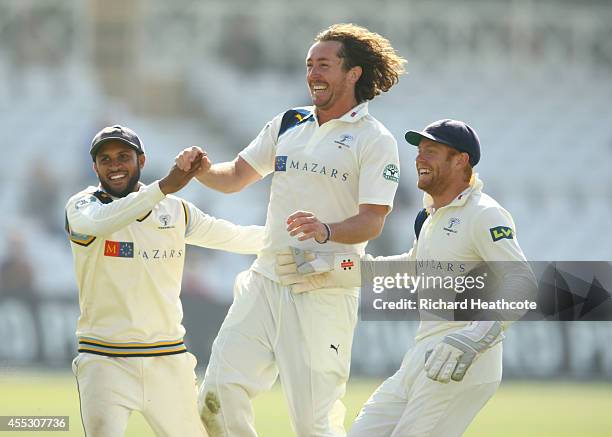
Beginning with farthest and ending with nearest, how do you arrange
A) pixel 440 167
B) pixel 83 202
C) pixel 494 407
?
pixel 494 407 → pixel 83 202 → pixel 440 167

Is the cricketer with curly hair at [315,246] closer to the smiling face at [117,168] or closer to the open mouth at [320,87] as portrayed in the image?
the open mouth at [320,87]

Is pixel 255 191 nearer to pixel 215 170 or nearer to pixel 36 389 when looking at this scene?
pixel 36 389

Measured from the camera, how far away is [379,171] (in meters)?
6.02

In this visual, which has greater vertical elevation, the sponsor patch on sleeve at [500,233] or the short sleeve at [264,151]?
the short sleeve at [264,151]

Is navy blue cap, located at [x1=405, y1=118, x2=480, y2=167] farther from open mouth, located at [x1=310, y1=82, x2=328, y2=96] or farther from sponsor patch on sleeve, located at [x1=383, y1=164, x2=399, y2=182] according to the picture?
open mouth, located at [x1=310, y1=82, x2=328, y2=96]

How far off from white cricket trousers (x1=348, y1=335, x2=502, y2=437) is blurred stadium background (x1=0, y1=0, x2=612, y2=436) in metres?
10.1

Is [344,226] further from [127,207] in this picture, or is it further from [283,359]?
[127,207]

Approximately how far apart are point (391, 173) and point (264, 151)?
31.1 inches

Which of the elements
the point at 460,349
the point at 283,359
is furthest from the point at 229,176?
the point at 460,349

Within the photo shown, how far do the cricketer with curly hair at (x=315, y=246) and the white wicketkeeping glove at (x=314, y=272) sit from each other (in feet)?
0.04

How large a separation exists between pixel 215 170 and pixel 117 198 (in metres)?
0.64

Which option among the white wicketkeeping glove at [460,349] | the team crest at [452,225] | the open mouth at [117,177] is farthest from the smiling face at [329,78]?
the white wicketkeeping glove at [460,349]

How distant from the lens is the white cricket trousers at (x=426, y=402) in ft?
18.1

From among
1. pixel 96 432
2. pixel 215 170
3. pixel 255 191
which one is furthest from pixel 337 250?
pixel 255 191
